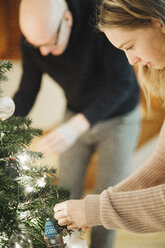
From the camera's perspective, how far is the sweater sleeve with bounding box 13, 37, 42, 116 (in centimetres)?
167

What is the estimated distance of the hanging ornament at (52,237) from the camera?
1.00 meters

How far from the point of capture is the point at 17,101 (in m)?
1.75

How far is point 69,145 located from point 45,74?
0.38 meters

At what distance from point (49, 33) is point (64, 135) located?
525mm

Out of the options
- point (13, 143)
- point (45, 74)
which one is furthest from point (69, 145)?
point (13, 143)

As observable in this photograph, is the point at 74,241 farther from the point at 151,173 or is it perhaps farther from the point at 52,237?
the point at 151,173

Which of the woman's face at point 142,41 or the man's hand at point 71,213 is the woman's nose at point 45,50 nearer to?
the woman's face at point 142,41

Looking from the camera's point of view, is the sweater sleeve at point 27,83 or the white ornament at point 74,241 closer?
the white ornament at point 74,241

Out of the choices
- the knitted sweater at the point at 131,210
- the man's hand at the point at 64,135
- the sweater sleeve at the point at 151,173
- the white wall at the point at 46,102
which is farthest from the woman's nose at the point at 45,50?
the knitted sweater at the point at 131,210

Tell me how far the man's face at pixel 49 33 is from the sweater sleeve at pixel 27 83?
46mm

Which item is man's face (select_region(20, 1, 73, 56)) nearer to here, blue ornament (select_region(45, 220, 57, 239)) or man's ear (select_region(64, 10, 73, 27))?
man's ear (select_region(64, 10, 73, 27))

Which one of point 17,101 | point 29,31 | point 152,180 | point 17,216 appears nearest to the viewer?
point 17,216

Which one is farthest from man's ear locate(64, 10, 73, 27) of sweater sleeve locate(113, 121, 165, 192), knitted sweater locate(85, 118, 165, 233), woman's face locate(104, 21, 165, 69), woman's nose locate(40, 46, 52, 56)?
knitted sweater locate(85, 118, 165, 233)

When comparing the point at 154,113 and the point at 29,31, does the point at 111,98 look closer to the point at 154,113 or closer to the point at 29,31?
the point at 154,113
